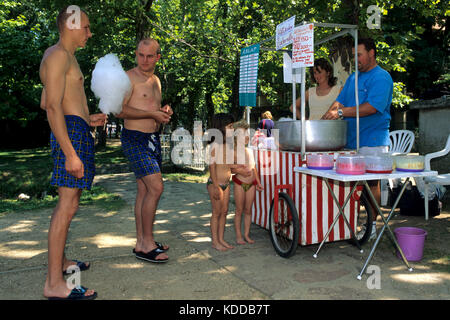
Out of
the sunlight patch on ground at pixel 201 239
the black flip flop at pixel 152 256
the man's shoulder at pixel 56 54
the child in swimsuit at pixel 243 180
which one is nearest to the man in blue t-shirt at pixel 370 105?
the child in swimsuit at pixel 243 180

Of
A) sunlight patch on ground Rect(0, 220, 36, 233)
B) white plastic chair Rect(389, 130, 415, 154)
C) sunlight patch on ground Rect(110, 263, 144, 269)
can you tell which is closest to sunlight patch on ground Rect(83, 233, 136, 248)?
sunlight patch on ground Rect(110, 263, 144, 269)

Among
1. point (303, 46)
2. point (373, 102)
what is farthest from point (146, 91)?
point (373, 102)

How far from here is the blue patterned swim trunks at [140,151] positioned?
346 centimetres

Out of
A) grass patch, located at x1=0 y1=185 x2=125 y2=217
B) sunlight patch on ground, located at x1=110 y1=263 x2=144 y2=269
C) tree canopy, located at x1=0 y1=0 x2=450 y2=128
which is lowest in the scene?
sunlight patch on ground, located at x1=110 y1=263 x2=144 y2=269

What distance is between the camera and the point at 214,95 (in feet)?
66.4

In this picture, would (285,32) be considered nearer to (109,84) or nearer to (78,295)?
(109,84)

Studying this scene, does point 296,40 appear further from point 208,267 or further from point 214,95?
point 214,95

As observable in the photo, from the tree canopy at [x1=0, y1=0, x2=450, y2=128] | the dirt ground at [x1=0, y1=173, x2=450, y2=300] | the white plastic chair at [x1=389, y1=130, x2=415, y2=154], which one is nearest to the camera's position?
the dirt ground at [x1=0, y1=173, x2=450, y2=300]

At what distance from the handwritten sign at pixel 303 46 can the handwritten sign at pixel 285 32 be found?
301mm

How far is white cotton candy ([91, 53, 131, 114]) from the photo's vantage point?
303 centimetres

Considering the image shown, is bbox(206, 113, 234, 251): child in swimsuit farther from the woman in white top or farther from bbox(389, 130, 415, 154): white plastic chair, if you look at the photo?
bbox(389, 130, 415, 154): white plastic chair

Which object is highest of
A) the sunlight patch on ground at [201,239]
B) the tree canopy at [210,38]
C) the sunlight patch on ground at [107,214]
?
the tree canopy at [210,38]

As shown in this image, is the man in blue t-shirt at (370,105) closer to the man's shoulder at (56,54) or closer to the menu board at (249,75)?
the menu board at (249,75)

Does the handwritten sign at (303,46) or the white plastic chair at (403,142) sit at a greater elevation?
the handwritten sign at (303,46)
